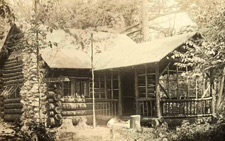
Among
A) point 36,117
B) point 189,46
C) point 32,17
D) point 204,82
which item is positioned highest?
point 32,17

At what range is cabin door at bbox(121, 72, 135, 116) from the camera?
5742 millimetres

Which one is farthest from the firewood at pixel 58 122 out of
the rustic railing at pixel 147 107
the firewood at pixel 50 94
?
the rustic railing at pixel 147 107

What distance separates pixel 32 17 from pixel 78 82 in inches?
44.1

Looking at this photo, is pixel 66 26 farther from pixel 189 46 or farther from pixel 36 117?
pixel 189 46

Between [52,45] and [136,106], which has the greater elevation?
[52,45]

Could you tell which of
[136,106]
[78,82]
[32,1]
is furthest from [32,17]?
[136,106]

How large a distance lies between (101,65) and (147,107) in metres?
0.93

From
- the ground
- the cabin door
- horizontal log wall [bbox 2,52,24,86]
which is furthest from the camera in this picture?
the cabin door

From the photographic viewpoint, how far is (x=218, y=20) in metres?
5.42

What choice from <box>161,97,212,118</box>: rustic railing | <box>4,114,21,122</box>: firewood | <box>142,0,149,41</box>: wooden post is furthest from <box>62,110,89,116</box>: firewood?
<box>142,0,149,41</box>: wooden post

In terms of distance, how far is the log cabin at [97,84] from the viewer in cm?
545

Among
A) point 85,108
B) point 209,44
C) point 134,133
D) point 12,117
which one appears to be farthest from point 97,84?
point 209,44

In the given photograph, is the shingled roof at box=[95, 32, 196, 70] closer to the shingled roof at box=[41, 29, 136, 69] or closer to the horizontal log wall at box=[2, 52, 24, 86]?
the shingled roof at box=[41, 29, 136, 69]

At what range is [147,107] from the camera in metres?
5.72
